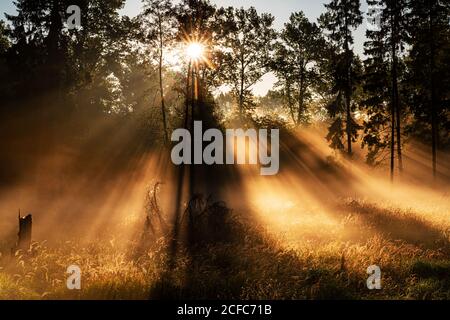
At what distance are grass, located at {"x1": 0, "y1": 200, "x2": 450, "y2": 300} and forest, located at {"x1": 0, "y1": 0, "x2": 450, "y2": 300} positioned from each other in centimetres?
5

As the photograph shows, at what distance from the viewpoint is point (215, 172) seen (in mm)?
32656

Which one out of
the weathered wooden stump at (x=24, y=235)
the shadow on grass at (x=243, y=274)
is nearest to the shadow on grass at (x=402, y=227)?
the shadow on grass at (x=243, y=274)

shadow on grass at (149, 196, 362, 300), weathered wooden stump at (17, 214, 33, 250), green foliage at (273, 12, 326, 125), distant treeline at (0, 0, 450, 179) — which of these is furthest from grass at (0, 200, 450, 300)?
green foliage at (273, 12, 326, 125)

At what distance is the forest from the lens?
10.2 metres

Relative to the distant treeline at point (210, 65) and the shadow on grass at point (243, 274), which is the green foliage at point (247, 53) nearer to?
the distant treeline at point (210, 65)

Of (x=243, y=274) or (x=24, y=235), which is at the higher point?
(x=24, y=235)

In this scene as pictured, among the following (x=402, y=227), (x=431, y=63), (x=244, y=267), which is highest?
(x=431, y=63)

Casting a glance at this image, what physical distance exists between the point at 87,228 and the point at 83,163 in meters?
15.4

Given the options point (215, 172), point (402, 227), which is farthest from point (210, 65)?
point (402, 227)

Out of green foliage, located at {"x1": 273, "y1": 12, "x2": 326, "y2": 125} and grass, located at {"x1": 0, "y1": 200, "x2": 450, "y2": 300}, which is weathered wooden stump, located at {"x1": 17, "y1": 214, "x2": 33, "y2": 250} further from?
green foliage, located at {"x1": 273, "y1": 12, "x2": 326, "y2": 125}

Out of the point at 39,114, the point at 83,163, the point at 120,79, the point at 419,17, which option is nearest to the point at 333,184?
the point at 419,17

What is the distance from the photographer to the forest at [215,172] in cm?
1016

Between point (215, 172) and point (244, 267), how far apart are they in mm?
22057

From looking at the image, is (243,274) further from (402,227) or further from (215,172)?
(215,172)
